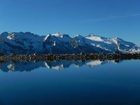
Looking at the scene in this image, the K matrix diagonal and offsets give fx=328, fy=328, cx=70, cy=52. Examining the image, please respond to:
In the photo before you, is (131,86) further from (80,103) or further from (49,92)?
(80,103)

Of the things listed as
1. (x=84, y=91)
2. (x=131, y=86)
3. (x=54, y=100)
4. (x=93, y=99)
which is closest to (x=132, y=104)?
(x=93, y=99)

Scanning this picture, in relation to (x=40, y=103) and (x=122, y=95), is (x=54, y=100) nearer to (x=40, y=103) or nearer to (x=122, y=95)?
(x=40, y=103)

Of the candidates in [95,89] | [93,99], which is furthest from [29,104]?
[95,89]

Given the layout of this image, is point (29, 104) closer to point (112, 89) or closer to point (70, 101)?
point (70, 101)

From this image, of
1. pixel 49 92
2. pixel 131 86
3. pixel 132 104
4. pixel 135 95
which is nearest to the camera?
pixel 132 104

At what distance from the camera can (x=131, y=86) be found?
90062 millimetres

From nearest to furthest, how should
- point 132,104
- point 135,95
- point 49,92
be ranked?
1. point 132,104
2. point 135,95
3. point 49,92

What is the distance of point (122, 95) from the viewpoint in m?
74.1

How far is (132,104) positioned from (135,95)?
35.9ft

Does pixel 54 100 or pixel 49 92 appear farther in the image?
pixel 49 92

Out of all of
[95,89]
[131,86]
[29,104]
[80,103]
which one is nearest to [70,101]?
[80,103]

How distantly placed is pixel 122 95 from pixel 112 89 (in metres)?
11.3

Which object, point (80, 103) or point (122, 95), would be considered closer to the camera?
point (80, 103)

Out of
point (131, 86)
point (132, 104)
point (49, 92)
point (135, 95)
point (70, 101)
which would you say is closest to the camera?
point (132, 104)
